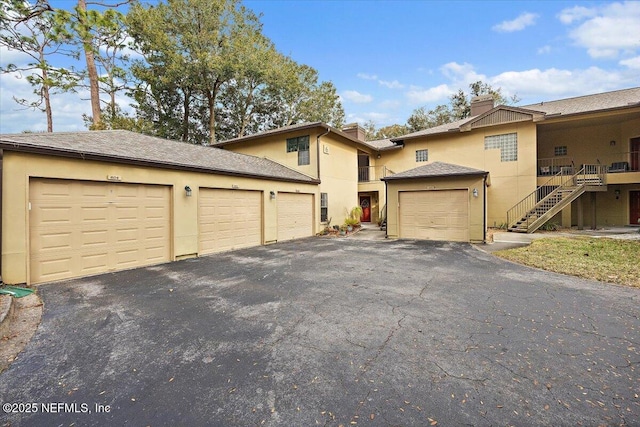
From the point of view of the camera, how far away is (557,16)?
1010 cm

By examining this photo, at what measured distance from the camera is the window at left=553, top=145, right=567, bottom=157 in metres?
16.3

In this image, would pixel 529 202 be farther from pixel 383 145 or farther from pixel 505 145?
pixel 383 145

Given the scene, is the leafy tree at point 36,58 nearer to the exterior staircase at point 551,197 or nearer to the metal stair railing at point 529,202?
the exterior staircase at point 551,197

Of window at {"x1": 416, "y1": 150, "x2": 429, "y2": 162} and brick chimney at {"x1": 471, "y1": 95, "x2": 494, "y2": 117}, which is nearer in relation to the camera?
brick chimney at {"x1": 471, "y1": 95, "x2": 494, "y2": 117}

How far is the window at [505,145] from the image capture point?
1484 centimetres

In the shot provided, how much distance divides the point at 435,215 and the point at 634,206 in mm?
12262

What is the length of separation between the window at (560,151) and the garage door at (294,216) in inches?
596

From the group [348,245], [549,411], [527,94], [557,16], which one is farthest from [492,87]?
[549,411]

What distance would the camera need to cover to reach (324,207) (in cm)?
1480

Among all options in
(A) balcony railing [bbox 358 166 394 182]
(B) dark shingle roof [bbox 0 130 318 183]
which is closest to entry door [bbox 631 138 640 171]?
(A) balcony railing [bbox 358 166 394 182]

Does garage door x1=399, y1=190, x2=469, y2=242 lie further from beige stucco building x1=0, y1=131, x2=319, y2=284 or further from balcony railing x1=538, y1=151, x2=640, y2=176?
balcony railing x1=538, y1=151, x2=640, y2=176

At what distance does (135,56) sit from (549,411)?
88.1ft

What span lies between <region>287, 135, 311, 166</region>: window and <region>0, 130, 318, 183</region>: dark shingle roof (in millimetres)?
2537

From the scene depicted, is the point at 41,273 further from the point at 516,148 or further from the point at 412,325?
the point at 516,148
